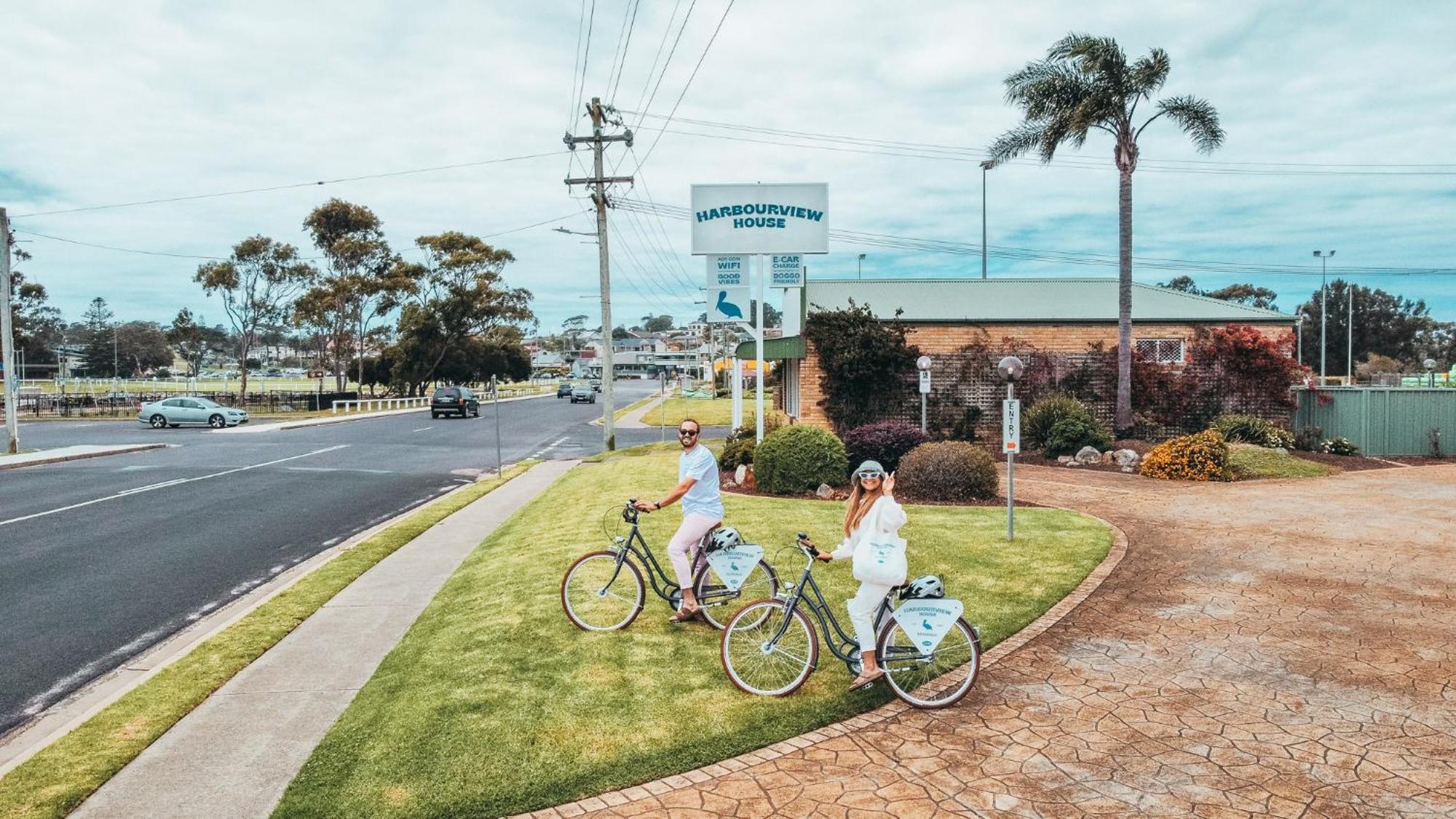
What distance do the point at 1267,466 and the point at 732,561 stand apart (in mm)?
16692

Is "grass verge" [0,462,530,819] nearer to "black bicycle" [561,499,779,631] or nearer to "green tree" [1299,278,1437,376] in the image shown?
"black bicycle" [561,499,779,631]

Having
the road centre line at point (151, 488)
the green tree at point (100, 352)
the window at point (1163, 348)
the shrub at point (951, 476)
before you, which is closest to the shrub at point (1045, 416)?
the window at point (1163, 348)

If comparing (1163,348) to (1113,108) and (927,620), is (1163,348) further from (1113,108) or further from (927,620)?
(927,620)

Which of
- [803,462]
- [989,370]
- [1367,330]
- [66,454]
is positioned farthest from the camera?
[1367,330]

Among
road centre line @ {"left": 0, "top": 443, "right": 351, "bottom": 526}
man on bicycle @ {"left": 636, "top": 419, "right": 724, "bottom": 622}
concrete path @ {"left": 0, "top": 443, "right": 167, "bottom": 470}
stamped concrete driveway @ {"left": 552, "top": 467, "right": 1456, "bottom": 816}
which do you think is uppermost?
man on bicycle @ {"left": 636, "top": 419, "right": 724, "bottom": 622}

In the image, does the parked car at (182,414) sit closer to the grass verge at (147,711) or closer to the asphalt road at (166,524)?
the asphalt road at (166,524)

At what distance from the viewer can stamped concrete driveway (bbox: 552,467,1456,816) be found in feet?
16.9

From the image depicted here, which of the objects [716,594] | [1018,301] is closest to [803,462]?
[716,594]

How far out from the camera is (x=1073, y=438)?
22.4 metres

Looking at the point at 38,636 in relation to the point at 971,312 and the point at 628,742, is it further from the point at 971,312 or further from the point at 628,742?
the point at 971,312

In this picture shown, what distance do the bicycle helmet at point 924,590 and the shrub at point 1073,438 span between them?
56.6ft

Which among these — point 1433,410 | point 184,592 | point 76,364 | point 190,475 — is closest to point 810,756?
point 184,592

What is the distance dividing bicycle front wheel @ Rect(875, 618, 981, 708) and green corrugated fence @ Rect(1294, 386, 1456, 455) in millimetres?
23557

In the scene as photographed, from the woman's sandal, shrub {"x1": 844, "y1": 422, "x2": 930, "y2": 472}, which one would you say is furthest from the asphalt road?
shrub {"x1": 844, "y1": 422, "x2": 930, "y2": 472}
